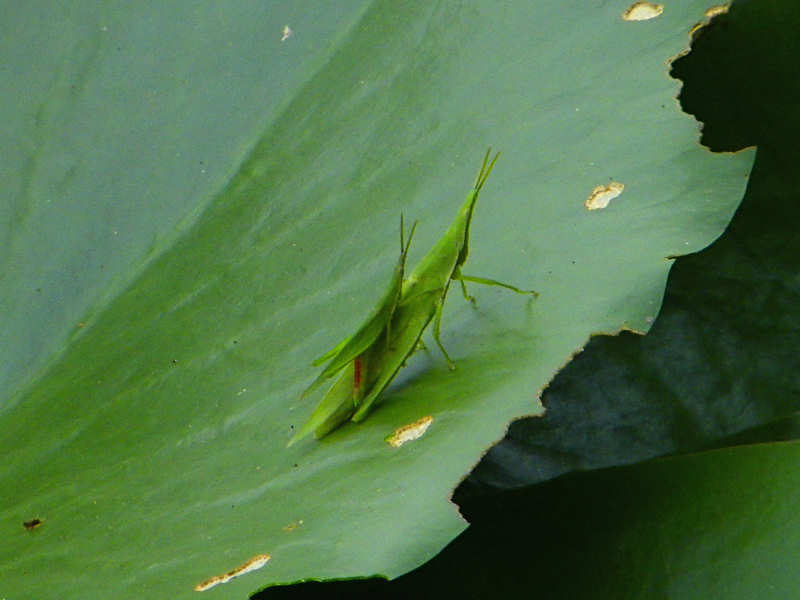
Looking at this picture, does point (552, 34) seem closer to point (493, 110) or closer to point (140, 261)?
point (493, 110)

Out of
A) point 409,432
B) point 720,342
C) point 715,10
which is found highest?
point 715,10

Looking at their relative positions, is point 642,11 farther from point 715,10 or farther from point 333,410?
point 333,410

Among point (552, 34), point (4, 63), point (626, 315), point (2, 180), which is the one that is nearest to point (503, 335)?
point (626, 315)

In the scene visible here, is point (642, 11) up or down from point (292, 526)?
up

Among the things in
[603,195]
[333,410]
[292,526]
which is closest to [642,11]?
[603,195]

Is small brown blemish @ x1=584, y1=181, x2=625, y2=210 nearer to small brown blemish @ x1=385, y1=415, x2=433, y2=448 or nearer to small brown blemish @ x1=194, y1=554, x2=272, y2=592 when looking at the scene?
small brown blemish @ x1=385, y1=415, x2=433, y2=448

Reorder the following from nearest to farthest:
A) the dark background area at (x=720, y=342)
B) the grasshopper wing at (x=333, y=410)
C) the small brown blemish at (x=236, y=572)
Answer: the small brown blemish at (x=236, y=572)
the grasshopper wing at (x=333, y=410)
the dark background area at (x=720, y=342)

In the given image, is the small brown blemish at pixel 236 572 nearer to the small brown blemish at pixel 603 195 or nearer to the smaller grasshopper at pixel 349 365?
the smaller grasshopper at pixel 349 365

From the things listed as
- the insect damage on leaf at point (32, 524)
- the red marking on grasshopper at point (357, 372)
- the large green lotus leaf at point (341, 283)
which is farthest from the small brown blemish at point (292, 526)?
the insect damage on leaf at point (32, 524)
